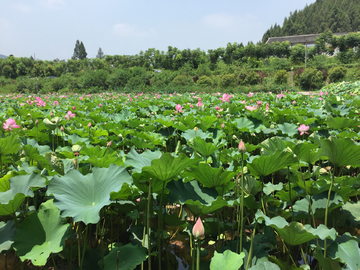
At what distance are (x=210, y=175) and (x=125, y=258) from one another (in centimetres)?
41

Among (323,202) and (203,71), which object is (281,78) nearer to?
(203,71)

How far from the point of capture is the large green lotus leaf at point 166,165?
0.69 meters

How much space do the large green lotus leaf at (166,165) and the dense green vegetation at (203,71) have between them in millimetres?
17751

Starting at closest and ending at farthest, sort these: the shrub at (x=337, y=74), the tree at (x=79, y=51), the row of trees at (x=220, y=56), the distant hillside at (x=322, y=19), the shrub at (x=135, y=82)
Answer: the shrub at (x=337, y=74), the shrub at (x=135, y=82), the row of trees at (x=220, y=56), the distant hillside at (x=322, y=19), the tree at (x=79, y=51)

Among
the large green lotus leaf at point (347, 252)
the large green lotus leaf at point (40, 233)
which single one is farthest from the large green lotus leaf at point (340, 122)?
the large green lotus leaf at point (40, 233)

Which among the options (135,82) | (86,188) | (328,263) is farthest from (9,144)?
(135,82)

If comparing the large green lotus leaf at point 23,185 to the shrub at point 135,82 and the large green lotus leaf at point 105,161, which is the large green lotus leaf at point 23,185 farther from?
the shrub at point 135,82

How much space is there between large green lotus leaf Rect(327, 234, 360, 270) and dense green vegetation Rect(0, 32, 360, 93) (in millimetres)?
17648

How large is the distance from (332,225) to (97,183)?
1061 mm

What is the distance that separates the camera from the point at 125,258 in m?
0.79

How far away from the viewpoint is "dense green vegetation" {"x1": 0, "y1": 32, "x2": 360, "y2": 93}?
70.0 feet

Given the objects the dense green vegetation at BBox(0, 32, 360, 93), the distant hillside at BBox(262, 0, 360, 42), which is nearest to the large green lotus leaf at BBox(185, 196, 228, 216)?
the dense green vegetation at BBox(0, 32, 360, 93)

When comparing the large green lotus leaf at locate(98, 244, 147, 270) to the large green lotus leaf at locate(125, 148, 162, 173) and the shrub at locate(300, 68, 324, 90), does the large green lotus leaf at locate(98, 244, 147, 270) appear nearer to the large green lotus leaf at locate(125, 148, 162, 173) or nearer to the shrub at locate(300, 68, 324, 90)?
the large green lotus leaf at locate(125, 148, 162, 173)

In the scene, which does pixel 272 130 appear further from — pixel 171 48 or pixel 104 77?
pixel 171 48
